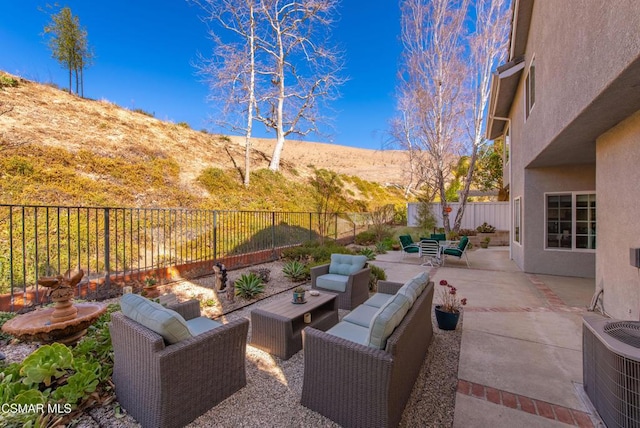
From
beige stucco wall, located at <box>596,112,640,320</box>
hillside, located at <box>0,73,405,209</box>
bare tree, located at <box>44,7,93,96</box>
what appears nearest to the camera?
beige stucco wall, located at <box>596,112,640,320</box>

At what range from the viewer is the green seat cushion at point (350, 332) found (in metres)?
2.66

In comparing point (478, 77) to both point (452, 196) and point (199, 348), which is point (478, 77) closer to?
point (452, 196)

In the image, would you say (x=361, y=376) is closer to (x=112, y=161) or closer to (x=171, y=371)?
(x=171, y=371)

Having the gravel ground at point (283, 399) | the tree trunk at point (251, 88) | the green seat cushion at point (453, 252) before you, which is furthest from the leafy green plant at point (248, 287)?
the tree trunk at point (251, 88)

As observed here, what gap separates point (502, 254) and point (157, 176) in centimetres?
1381

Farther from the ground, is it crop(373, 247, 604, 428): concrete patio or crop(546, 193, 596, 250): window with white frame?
crop(546, 193, 596, 250): window with white frame

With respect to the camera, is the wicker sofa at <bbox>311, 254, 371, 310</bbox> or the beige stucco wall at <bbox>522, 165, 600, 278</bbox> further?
the beige stucco wall at <bbox>522, 165, 600, 278</bbox>

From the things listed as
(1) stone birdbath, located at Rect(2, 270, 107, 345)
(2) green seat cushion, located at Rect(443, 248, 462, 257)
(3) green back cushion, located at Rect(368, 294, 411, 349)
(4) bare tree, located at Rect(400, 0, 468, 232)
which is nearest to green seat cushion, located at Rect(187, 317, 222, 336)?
(1) stone birdbath, located at Rect(2, 270, 107, 345)

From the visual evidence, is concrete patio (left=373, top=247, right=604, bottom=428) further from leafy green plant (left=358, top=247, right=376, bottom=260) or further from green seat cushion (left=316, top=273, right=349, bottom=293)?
leafy green plant (left=358, top=247, right=376, bottom=260)

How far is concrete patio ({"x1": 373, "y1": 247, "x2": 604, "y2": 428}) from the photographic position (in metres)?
2.24

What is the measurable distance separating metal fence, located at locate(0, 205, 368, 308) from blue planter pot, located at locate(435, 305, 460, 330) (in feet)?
16.7

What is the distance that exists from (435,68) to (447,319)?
35.8ft

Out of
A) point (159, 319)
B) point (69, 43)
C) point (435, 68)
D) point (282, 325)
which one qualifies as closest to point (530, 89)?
point (435, 68)

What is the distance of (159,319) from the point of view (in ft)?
6.81
